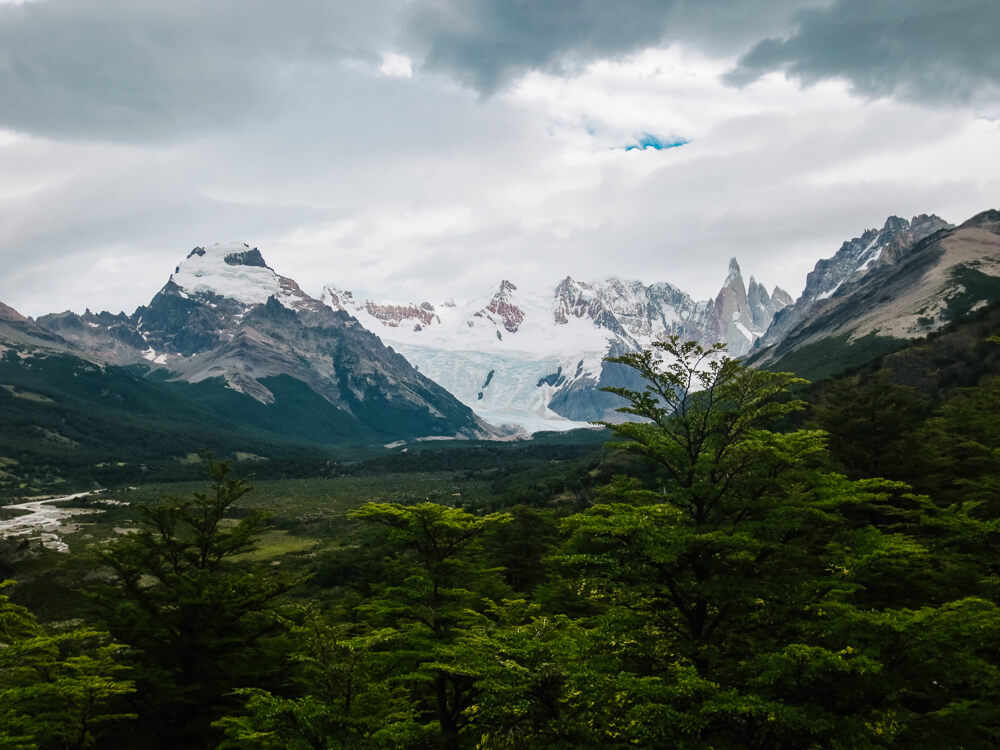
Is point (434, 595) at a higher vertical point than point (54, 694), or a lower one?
higher

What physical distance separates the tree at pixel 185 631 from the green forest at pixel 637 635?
0.08 metres

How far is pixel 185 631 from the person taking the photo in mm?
21812

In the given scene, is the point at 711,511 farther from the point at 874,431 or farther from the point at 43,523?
the point at 43,523

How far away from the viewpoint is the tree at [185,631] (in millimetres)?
20312

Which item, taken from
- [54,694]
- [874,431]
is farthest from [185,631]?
[874,431]

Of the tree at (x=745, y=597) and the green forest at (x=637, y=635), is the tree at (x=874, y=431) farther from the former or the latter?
the tree at (x=745, y=597)

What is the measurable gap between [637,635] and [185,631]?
14.9 metres

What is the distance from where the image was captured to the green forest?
45.2 ft

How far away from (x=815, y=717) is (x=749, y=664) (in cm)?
147

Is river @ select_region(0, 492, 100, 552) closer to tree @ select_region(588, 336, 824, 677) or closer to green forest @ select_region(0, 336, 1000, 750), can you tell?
green forest @ select_region(0, 336, 1000, 750)

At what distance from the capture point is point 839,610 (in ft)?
48.0

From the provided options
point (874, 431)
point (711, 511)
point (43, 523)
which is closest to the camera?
point (711, 511)

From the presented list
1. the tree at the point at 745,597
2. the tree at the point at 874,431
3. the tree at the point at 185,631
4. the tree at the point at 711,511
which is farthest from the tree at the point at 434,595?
the tree at the point at 874,431

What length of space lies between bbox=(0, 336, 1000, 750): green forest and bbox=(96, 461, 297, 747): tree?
3.2 inches
